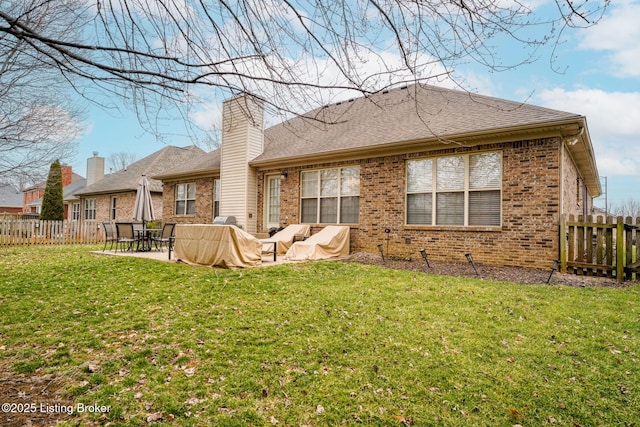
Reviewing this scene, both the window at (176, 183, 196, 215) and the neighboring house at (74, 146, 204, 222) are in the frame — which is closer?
the window at (176, 183, 196, 215)

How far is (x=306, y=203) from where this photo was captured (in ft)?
39.8

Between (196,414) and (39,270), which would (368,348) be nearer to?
(196,414)

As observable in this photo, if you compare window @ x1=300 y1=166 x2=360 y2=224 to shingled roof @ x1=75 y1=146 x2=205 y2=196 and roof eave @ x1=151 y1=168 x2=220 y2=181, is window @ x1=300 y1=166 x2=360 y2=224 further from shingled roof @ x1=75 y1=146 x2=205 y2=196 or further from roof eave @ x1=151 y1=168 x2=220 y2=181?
shingled roof @ x1=75 y1=146 x2=205 y2=196

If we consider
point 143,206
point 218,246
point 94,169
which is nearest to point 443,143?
point 218,246

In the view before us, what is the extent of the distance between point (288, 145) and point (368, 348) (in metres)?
10.3

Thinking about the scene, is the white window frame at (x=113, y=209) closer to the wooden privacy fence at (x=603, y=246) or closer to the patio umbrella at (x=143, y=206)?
the patio umbrella at (x=143, y=206)

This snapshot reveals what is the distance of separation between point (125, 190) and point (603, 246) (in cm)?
2219

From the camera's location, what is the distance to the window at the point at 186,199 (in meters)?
16.1

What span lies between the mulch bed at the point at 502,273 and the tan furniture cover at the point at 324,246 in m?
0.86

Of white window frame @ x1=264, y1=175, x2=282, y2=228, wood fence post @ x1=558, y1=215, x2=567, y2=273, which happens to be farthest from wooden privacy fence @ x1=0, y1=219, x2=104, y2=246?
wood fence post @ x1=558, y1=215, x2=567, y2=273

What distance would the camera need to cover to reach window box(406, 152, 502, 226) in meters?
8.59

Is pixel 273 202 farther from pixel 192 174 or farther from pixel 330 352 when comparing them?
pixel 330 352

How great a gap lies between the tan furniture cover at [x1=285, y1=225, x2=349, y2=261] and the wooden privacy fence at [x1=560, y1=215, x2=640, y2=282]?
17.7 feet

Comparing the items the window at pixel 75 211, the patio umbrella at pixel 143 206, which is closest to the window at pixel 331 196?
the patio umbrella at pixel 143 206
